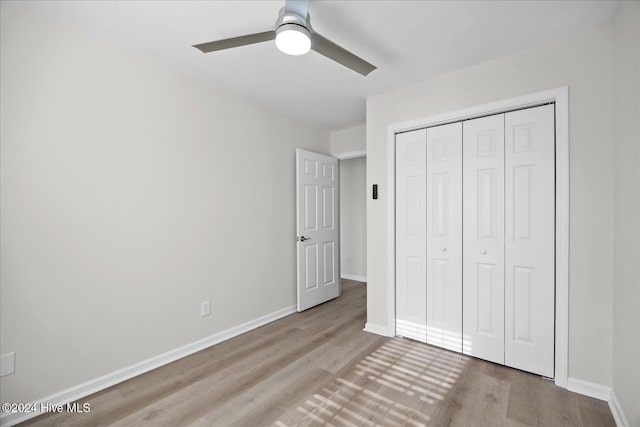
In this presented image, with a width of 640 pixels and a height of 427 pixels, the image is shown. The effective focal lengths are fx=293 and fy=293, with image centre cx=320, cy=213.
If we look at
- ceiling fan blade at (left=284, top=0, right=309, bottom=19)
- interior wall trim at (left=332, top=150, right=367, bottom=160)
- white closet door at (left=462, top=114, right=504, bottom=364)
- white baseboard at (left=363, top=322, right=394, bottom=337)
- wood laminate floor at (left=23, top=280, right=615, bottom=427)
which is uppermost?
ceiling fan blade at (left=284, top=0, right=309, bottom=19)

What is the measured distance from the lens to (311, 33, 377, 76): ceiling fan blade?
5.44 feet

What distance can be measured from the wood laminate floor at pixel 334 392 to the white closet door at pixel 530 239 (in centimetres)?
23

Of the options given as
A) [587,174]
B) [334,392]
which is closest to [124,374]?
[334,392]

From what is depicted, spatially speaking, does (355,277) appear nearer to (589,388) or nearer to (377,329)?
(377,329)

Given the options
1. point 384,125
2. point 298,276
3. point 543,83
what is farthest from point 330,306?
point 543,83

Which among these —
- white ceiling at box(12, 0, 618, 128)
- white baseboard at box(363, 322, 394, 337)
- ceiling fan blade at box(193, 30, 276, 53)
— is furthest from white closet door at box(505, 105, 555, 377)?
ceiling fan blade at box(193, 30, 276, 53)

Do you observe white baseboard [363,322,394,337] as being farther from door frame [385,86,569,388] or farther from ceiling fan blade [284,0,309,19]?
ceiling fan blade [284,0,309,19]

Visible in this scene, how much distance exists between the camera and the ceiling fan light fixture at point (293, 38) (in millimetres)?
1526

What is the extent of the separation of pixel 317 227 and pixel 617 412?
3044mm

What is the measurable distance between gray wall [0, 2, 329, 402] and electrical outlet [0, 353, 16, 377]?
0.09 ft

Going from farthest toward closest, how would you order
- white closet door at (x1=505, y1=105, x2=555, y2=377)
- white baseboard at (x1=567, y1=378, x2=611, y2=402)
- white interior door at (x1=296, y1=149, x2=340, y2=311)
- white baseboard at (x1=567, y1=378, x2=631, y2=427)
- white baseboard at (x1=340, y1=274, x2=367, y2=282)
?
white baseboard at (x1=340, y1=274, x2=367, y2=282) → white interior door at (x1=296, y1=149, x2=340, y2=311) → white closet door at (x1=505, y1=105, x2=555, y2=377) → white baseboard at (x1=567, y1=378, x2=611, y2=402) → white baseboard at (x1=567, y1=378, x2=631, y2=427)

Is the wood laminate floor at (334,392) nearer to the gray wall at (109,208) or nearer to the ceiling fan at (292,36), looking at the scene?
the gray wall at (109,208)

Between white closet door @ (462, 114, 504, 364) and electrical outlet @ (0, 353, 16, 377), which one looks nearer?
electrical outlet @ (0, 353, 16, 377)

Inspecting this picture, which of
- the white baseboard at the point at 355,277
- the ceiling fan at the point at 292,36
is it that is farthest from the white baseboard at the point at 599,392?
the white baseboard at the point at 355,277
